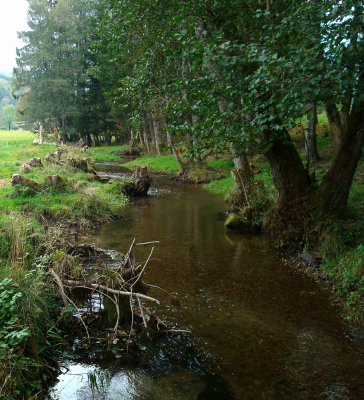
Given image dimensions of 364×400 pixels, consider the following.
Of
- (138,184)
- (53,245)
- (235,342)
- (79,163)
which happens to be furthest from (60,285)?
(79,163)

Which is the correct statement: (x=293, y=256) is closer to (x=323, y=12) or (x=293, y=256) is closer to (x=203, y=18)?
(x=323, y=12)

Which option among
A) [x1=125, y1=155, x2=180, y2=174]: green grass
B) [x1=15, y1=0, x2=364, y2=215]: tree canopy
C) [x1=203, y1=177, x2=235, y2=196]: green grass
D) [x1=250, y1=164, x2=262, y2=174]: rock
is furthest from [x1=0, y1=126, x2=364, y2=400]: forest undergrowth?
[x1=125, y1=155, x2=180, y2=174]: green grass

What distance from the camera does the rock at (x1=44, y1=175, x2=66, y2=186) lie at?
1178 centimetres

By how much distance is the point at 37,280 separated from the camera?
4.41 meters

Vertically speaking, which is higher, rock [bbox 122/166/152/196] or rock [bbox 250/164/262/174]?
rock [bbox 250/164/262/174]

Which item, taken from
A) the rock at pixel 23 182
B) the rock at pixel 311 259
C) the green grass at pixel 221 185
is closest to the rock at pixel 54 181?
the rock at pixel 23 182

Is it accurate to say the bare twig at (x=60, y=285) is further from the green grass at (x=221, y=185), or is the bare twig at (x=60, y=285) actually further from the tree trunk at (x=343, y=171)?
the green grass at (x=221, y=185)

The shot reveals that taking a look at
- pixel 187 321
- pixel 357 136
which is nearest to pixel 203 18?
pixel 357 136

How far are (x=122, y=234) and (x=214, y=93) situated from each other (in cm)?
523

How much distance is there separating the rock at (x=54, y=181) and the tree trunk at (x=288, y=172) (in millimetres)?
7746

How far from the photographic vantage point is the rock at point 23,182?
10.8 m

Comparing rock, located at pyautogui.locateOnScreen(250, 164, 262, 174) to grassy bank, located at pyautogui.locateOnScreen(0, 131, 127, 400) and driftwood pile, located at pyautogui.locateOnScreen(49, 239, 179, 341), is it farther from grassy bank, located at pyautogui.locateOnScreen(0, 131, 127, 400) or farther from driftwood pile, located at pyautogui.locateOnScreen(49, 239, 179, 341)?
driftwood pile, located at pyautogui.locateOnScreen(49, 239, 179, 341)

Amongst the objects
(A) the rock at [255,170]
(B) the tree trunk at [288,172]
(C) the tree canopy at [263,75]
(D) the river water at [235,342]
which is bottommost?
(D) the river water at [235,342]

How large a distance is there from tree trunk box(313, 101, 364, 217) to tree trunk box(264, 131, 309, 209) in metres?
0.58
